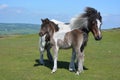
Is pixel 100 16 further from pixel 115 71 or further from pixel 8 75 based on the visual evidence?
pixel 8 75

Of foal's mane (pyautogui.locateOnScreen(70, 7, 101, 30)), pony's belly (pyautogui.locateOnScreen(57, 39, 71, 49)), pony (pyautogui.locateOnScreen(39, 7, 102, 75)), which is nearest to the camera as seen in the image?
pony (pyautogui.locateOnScreen(39, 7, 102, 75))

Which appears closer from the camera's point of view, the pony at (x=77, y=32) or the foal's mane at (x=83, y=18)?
the pony at (x=77, y=32)

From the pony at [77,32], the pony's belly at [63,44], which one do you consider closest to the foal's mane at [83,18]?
the pony at [77,32]

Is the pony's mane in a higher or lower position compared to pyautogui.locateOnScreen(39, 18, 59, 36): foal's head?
higher

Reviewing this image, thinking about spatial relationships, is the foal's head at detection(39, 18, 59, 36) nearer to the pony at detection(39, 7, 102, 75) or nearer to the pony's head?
the pony at detection(39, 7, 102, 75)

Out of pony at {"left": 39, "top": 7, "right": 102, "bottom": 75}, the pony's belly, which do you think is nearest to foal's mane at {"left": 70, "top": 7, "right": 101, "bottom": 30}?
pony at {"left": 39, "top": 7, "right": 102, "bottom": 75}

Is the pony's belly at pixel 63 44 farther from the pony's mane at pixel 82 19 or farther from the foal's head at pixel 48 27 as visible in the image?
the pony's mane at pixel 82 19

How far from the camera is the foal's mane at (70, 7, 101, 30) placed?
1547 centimetres

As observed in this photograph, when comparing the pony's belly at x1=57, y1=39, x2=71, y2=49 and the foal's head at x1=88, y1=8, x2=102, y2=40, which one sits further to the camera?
the pony's belly at x1=57, y1=39, x2=71, y2=49

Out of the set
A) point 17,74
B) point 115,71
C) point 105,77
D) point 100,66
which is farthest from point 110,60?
point 17,74

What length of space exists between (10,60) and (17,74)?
5328mm

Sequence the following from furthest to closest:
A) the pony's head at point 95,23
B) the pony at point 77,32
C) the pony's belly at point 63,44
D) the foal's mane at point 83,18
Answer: the pony's belly at point 63,44
the foal's mane at point 83,18
the pony at point 77,32
the pony's head at point 95,23

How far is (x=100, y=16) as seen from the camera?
1527 centimetres

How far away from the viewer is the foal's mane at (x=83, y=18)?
50.8ft
